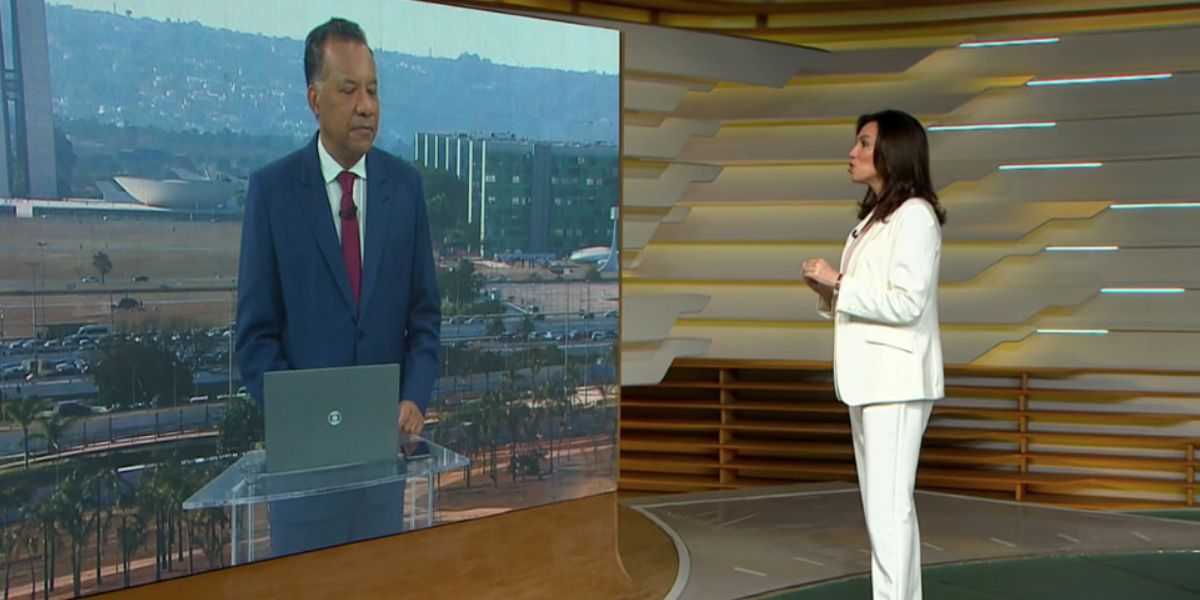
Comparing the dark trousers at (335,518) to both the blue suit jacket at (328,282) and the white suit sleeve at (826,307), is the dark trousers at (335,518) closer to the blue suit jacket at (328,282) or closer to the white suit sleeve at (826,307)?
the blue suit jacket at (328,282)

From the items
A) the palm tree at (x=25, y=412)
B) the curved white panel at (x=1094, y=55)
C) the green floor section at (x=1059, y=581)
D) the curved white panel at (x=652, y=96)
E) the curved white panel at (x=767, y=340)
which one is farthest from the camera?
the curved white panel at (x=767, y=340)

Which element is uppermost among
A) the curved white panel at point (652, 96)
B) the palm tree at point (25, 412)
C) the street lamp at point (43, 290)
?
the curved white panel at point (652, 96)

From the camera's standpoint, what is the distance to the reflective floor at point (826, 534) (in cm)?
407

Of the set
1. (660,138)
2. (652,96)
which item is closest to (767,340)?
(660,138)

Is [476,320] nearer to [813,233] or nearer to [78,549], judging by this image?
[78,549]

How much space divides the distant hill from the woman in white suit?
2.97 ft

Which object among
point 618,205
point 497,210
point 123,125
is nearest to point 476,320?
point 497,210

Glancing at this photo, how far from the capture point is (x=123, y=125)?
2.46m

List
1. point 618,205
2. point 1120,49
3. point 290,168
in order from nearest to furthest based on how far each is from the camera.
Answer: point 290,168 → point 618,205 → point 1120,49

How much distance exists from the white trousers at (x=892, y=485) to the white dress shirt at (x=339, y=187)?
1380 mm

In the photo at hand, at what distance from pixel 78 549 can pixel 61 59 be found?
1.05m

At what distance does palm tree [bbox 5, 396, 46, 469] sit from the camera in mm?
2354

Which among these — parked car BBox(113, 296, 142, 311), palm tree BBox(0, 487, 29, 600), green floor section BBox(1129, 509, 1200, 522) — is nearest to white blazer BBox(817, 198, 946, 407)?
parked car BBox(113, 296, 142, 311)

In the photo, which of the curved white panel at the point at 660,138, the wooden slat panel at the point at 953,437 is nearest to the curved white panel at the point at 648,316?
the curved white panel at the point at 660,138
